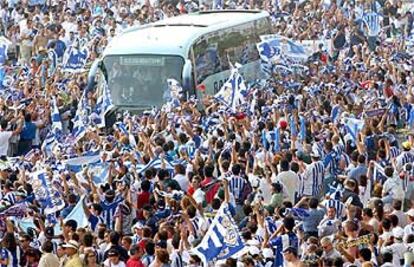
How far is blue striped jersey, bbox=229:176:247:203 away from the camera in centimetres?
1772

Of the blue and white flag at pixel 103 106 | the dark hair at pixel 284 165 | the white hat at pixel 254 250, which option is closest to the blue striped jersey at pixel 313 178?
the dark hair at pixel 284 165

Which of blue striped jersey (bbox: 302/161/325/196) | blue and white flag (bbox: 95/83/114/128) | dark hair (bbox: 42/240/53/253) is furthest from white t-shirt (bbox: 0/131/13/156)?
dark hair (bbox: 42/240/53/253)

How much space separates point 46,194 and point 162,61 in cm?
743

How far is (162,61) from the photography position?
2470 cm

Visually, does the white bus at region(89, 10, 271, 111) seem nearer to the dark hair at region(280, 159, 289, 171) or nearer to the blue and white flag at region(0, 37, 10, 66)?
the blue and white flag at region(0, 37, 10, 66)

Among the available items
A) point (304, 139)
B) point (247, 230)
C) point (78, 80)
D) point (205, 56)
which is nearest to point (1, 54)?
point (78, 80)

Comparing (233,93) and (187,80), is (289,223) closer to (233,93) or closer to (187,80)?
(233,93)

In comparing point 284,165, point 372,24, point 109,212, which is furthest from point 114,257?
point 372,24

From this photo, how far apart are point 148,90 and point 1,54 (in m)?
7.05

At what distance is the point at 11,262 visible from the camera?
15.1 meters

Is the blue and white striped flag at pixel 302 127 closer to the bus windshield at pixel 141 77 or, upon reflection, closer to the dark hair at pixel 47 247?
the bus windshield at pixel 141 77

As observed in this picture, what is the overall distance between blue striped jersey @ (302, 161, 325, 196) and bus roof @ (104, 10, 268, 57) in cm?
667

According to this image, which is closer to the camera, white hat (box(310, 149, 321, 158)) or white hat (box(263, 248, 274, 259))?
white hat (box(263, 248, 274, 259))

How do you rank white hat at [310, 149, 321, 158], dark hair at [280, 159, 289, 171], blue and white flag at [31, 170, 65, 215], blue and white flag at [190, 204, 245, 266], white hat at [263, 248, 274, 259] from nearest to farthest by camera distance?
blue and white flag at [190, 204, 245, 266], white hat at [263, 248, 274, 259], blue and white flag at [31, 170, 65, 215], dark hair at [280, 159, 289, 171], white hat at [310, 149, 321, 158]
